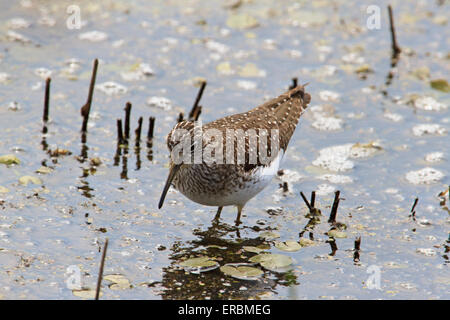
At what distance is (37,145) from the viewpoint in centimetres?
820

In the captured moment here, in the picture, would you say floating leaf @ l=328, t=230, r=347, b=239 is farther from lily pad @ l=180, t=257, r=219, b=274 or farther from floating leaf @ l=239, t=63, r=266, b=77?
floating leaf @ l=239, t=63, r=266, b=77

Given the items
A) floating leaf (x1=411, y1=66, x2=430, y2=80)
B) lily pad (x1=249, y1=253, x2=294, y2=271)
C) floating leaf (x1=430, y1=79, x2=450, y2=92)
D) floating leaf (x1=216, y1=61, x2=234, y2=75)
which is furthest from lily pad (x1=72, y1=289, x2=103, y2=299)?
floating leaf (x1=411, y1=66, x2=430, y2=80)

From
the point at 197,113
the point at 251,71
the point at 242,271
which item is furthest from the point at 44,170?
the point at 251,71

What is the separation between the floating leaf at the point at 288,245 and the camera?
6.74m

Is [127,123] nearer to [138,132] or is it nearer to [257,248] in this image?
[138,132]

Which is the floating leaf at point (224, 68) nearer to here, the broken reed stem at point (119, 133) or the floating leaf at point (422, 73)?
the broken reed stem at point (119, 133)

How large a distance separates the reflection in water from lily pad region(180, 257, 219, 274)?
0.17ft

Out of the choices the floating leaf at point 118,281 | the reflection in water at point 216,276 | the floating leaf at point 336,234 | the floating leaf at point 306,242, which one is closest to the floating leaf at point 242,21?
the reflection in water at point 216,276

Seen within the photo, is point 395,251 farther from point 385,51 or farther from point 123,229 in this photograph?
point 385,51

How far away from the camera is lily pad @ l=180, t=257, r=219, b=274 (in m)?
6.32

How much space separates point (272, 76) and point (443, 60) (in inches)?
107

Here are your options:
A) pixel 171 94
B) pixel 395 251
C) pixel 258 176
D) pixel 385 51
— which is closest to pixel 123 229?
pixel 258 176

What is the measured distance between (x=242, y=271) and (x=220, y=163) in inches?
41.8

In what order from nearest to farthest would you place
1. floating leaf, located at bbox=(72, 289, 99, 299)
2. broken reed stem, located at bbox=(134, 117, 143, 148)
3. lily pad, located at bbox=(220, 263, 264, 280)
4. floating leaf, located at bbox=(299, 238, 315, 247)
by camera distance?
floating leaf, located at bbox=(72, 289, 99, 299) → lily pad, located at bbox=(220, 263, 264, 280) → floating leaf, located at bbox=(299, 238, 315, 247) → broken reed stem, located at bbox=(134, 117, 143, 148)
